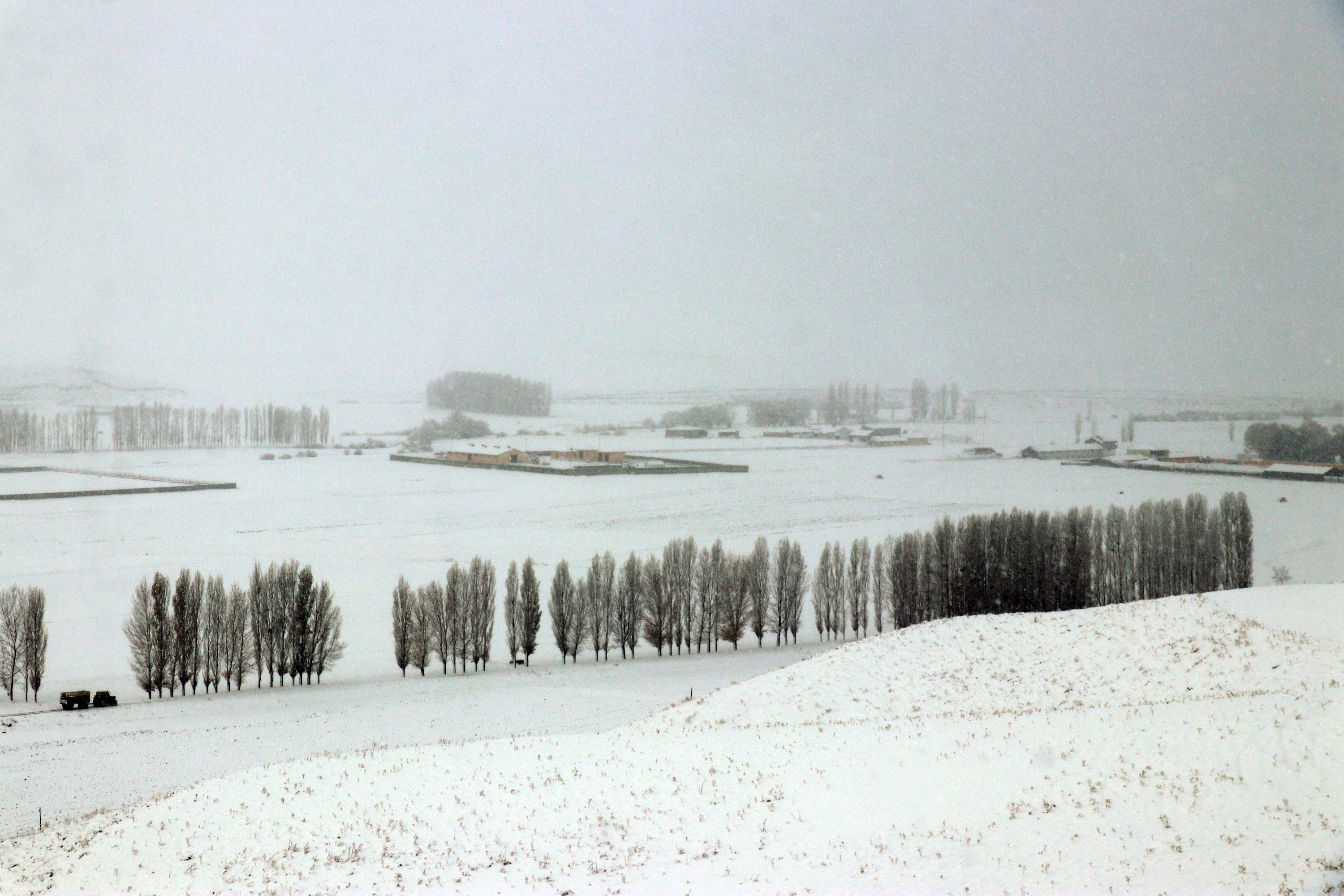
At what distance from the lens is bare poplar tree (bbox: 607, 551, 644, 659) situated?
16125mm

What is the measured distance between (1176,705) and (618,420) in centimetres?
1308

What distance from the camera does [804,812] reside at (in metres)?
6.43

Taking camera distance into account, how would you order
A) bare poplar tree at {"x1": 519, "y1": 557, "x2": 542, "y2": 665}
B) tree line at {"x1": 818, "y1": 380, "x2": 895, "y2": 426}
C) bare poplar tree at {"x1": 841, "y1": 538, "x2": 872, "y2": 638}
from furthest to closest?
tree line at {"x1": 818, "y1": 380, "x2": 895, "y2": 426}
bare poplar tree at {"x1": 841, "y1": 538, "x2": 872, "y2": 638}
bare poplar tree at {"x1": 519, "y1": 557, "x2": 542, "y2": 665}

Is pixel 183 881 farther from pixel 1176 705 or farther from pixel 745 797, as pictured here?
pixel 1176 705

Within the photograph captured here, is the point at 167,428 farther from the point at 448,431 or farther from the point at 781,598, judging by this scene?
the point at 781,598

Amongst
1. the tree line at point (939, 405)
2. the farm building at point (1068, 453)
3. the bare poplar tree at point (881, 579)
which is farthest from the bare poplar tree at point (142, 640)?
the farm building at point (1068, 453)

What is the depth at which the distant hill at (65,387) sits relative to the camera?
14.8m

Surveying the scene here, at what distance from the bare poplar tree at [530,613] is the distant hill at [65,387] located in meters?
8.07

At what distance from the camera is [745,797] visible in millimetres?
6762

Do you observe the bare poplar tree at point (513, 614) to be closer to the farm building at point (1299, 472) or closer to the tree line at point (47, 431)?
the tree line at point (47, 431)

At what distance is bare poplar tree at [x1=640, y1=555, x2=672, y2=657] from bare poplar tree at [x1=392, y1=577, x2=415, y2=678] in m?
4.29

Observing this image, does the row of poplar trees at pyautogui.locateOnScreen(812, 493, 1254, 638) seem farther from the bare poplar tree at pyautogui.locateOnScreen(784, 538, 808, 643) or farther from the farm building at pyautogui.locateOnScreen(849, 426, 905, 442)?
the farm building at pyautogui.locateOnScreen(849, 426, 905, 442)

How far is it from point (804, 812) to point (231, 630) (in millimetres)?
10621

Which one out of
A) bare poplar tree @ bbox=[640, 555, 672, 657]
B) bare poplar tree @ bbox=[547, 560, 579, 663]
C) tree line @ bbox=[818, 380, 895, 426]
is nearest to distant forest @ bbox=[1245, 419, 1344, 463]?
tree line @ bbox=[818, 380, 895, 426]
